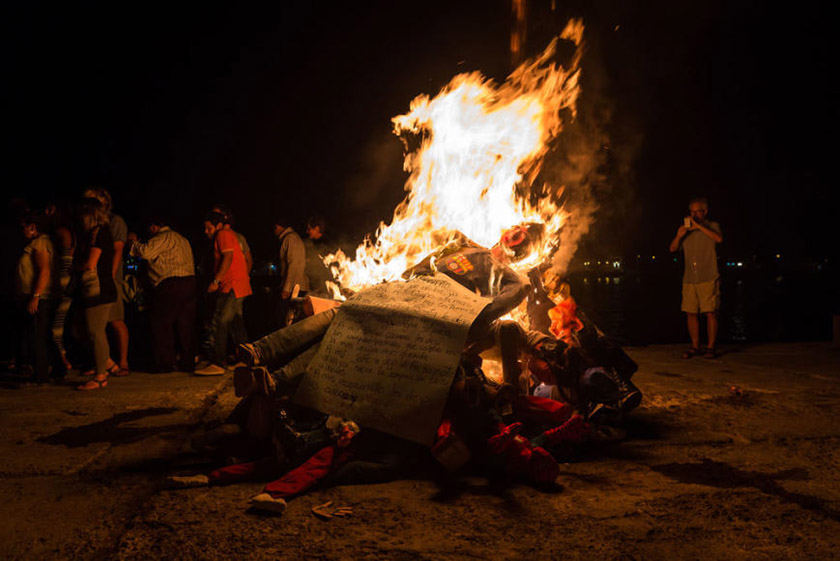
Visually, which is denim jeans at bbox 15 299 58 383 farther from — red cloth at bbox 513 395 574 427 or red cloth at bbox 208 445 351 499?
red cloth at bbox 513 395 574 427

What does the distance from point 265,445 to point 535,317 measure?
2986 mm

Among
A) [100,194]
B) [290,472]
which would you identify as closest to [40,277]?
[100,194]

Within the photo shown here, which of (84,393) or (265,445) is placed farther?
(84,393)

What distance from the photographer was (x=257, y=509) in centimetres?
292

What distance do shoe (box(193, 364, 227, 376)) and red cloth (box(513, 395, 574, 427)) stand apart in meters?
4.46

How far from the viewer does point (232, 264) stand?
7262mm

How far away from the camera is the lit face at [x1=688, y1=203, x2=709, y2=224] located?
7.96m

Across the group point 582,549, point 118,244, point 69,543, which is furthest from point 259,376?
point 118,244

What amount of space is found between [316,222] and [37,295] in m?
3.33

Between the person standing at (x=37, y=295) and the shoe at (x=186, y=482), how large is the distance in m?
4.14

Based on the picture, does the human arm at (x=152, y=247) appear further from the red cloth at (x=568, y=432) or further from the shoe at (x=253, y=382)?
the red cloth at (x=568, y=432)

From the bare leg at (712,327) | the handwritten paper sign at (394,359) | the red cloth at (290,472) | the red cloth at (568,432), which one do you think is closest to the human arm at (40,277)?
the red cloth at (290,472)

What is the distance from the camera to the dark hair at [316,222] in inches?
308

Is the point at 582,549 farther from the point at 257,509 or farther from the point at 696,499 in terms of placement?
the point at 257,509
